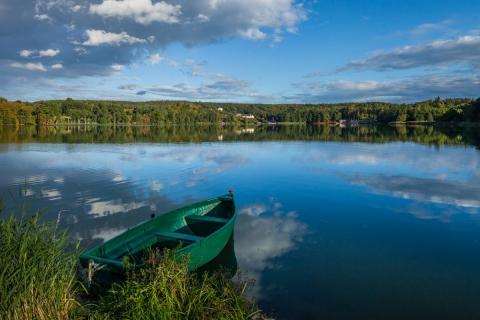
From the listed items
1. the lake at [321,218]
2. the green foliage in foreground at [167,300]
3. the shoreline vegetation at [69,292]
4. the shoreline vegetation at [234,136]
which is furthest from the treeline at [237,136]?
the green foliage in foreground at [167,300]

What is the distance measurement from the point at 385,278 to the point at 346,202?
875 centimetres

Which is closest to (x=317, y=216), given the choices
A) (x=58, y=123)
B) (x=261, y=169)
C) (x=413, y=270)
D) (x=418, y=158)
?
(x=413, y=270)

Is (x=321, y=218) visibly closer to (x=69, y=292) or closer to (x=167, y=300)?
(x=167, y=300)

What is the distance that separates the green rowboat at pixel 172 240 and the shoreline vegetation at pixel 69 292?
0.89 metres

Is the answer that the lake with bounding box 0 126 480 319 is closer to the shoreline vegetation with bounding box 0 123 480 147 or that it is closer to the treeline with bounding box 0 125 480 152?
the treeline with bounding box 0 125 480 152

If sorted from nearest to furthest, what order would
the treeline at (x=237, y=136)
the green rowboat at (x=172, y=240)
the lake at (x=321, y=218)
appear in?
the green rowboat at (x=172, y=240) → the lake at (x=321, y=218) → the treeline at (x=237, y=136)

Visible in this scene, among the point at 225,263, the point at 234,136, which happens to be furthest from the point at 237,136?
the point at 225,263

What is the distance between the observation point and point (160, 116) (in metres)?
185

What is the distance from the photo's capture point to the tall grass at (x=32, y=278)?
19.0 feet

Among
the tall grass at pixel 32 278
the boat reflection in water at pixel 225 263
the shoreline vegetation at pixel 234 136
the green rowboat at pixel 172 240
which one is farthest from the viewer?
the shoreline vegetation at pixel 234 136

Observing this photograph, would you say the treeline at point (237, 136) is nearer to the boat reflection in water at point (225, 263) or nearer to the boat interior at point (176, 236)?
the boat interior at point (176, 236)

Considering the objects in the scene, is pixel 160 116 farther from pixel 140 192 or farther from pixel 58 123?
pixel 140 192

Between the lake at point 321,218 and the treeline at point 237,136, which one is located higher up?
the treeline at point 237,136

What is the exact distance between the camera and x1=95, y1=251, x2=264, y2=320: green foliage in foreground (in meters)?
6.38
